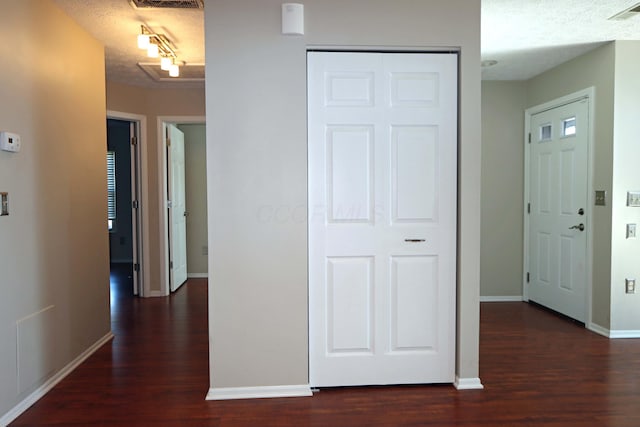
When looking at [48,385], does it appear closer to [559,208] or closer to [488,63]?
[488,63]

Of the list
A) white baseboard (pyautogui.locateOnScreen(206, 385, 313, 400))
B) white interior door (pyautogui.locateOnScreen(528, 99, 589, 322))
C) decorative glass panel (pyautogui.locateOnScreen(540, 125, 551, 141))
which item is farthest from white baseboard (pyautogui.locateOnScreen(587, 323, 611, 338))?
white baseboard (pyautogui.locateOnScreen(206, 385, 313, 400))

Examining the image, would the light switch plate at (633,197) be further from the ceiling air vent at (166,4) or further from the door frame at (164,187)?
the door frame at (164,187)

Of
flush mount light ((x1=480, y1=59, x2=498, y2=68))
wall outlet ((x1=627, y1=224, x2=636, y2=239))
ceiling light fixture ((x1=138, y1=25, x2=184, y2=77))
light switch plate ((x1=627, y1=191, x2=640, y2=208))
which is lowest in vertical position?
wall outlet ((x1=627, y1=224, x2=636, y2=239))

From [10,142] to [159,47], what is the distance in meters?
1.59

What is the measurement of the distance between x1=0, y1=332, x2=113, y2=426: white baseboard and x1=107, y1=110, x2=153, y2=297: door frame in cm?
168

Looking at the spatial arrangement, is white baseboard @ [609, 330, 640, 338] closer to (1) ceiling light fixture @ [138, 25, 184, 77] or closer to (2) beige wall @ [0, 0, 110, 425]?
(2) beige wall @ [0, 0, 110, 425]

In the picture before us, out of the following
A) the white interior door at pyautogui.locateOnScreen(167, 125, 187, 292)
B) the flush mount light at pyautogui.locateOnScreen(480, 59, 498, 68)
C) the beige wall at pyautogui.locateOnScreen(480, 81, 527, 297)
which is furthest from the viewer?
the white interior door at pyautogui.locateOnScreen(167, 125, 187, 292)

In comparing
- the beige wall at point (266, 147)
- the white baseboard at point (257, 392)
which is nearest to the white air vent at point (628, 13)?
the beige wall at point (266, 147)

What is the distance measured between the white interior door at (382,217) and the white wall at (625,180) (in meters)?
1.92

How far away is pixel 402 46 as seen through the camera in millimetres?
2629

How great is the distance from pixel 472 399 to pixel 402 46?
2118 millimetres

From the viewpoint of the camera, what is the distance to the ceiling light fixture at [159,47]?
3.25 metres

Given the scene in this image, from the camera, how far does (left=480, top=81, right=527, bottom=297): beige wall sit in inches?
190

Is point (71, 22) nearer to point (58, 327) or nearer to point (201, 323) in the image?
point (58, 327)
